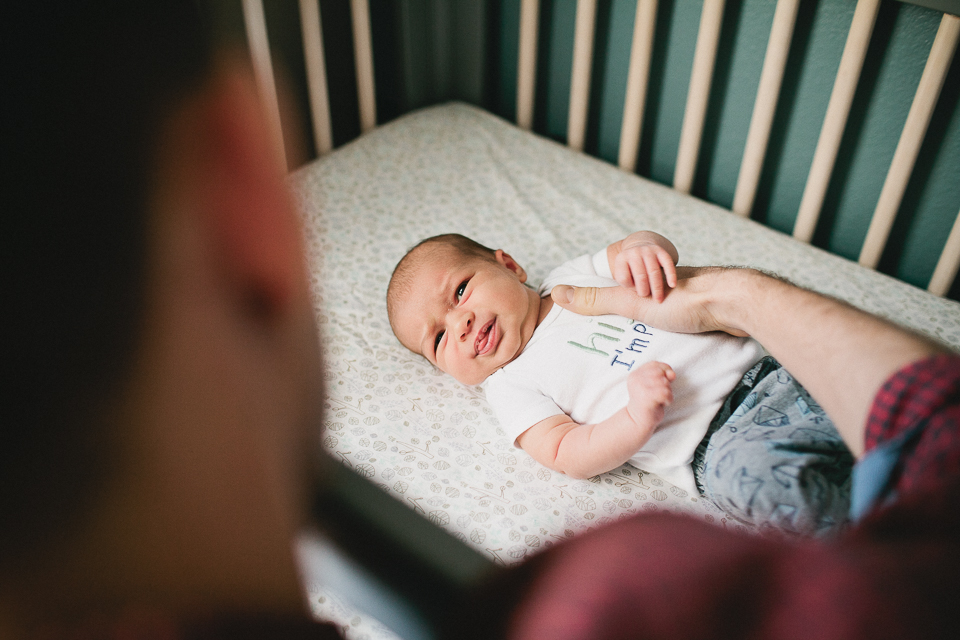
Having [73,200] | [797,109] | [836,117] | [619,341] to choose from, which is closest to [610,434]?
[619,341]

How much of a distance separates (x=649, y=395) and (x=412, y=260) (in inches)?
17.4

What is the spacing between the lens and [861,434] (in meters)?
0.53

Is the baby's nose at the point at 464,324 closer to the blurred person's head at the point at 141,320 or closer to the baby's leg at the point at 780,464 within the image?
the baby's leg at the point at 780,464

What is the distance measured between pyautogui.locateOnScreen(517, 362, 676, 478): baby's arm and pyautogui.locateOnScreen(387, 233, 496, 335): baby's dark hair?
305 mm

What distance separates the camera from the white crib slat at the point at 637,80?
122 centimetres

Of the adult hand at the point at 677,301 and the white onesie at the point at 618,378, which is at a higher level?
the adult hand at the point at 677,301

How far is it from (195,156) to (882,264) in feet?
4.84

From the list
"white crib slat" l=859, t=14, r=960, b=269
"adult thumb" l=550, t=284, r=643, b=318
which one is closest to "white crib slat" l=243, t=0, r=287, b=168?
"adult thumb" l=550, t=284, r=643, b=318

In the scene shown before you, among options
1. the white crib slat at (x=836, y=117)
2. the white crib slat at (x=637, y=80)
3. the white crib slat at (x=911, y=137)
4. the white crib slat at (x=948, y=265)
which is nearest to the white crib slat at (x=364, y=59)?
the white crib slat at (x=637, y=80)

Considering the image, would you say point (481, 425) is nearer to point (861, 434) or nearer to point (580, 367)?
point (580, 367)

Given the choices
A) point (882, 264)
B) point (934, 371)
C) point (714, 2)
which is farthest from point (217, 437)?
point (882, 264)

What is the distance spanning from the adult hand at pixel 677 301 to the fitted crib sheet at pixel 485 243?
0.71 ft

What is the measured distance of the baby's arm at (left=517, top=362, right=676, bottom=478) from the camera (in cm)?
71

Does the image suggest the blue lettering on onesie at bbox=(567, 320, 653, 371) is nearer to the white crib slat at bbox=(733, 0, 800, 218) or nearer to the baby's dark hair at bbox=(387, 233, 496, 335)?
the baby's dark hair at bbox=(387, 233, 496, 335)
